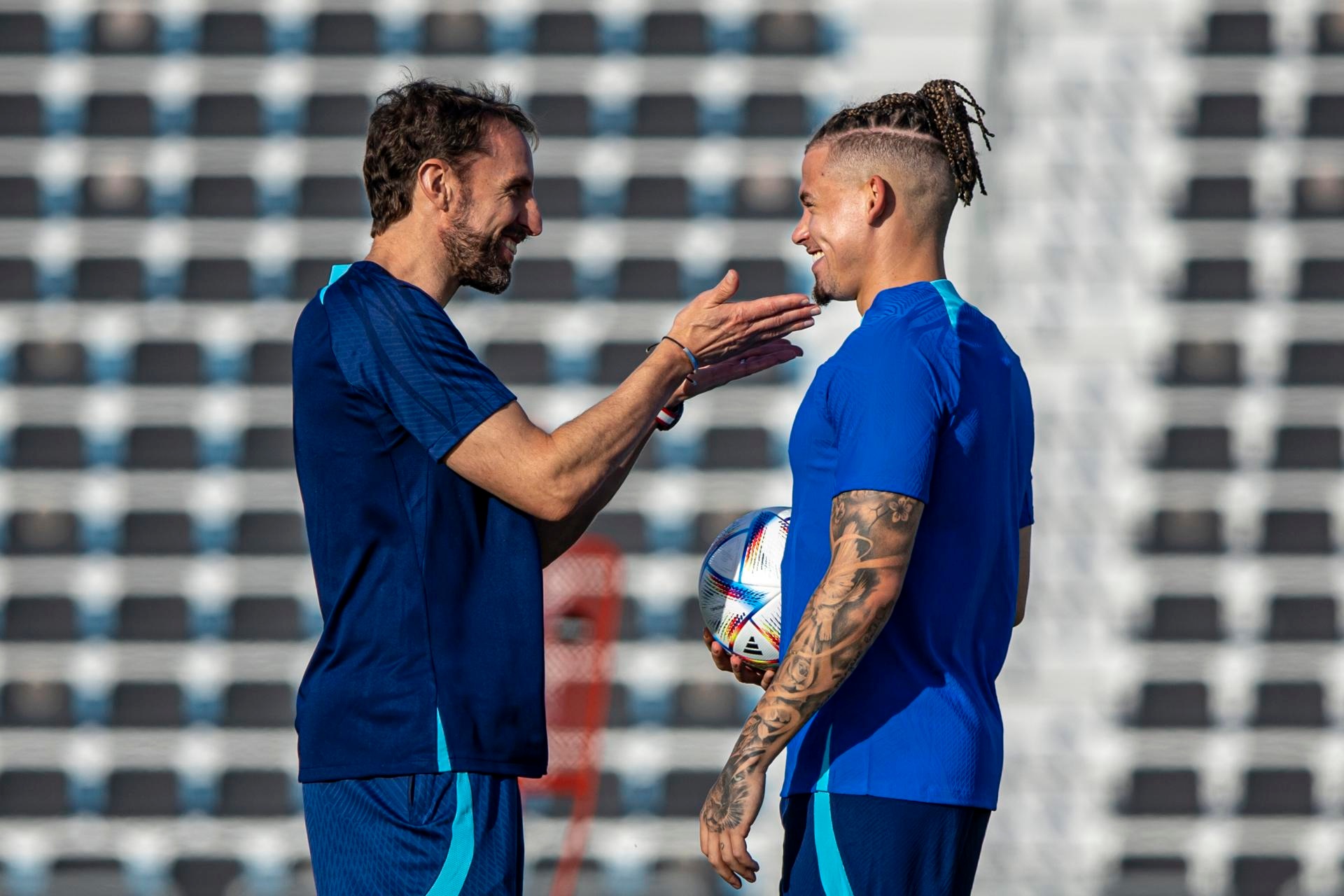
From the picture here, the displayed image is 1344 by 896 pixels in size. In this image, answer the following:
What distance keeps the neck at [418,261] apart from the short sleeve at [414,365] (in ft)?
0.33

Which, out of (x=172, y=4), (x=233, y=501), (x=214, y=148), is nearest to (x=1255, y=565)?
(x=233, y=501)

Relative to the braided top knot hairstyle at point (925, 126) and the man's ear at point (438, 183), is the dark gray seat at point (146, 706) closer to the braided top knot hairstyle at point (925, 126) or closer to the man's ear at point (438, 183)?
the man's ear at point (438, 183)

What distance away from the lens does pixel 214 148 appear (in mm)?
9266

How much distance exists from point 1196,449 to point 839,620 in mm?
7360

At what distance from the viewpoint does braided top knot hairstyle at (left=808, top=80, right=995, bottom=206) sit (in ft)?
8.32

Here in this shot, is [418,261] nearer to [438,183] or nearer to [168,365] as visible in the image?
[438,183]

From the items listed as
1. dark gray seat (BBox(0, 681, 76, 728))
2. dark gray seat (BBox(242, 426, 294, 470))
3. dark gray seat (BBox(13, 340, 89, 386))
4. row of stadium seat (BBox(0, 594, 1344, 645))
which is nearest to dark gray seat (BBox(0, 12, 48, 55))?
dark gray seat (BBox(13, 340, 89, 386))

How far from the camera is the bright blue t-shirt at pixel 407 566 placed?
2.37m

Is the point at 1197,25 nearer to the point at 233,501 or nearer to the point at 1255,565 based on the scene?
the point at 1255,565

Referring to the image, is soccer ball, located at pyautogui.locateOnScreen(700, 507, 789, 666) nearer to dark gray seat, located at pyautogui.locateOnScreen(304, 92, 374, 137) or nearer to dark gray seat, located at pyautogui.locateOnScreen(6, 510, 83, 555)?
dark gray seat, located at pyautogui.locateOnScreen(304, 92, 374, 137)

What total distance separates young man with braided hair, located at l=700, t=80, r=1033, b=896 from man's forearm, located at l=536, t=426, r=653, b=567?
0.29 m

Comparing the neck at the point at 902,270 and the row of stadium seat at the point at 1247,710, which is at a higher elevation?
the neck at the point at 902,270

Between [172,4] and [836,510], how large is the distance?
820 centimetres

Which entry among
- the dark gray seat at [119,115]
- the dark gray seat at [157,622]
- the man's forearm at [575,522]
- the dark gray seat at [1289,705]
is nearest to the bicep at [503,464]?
the man's forearm at [575,522]
